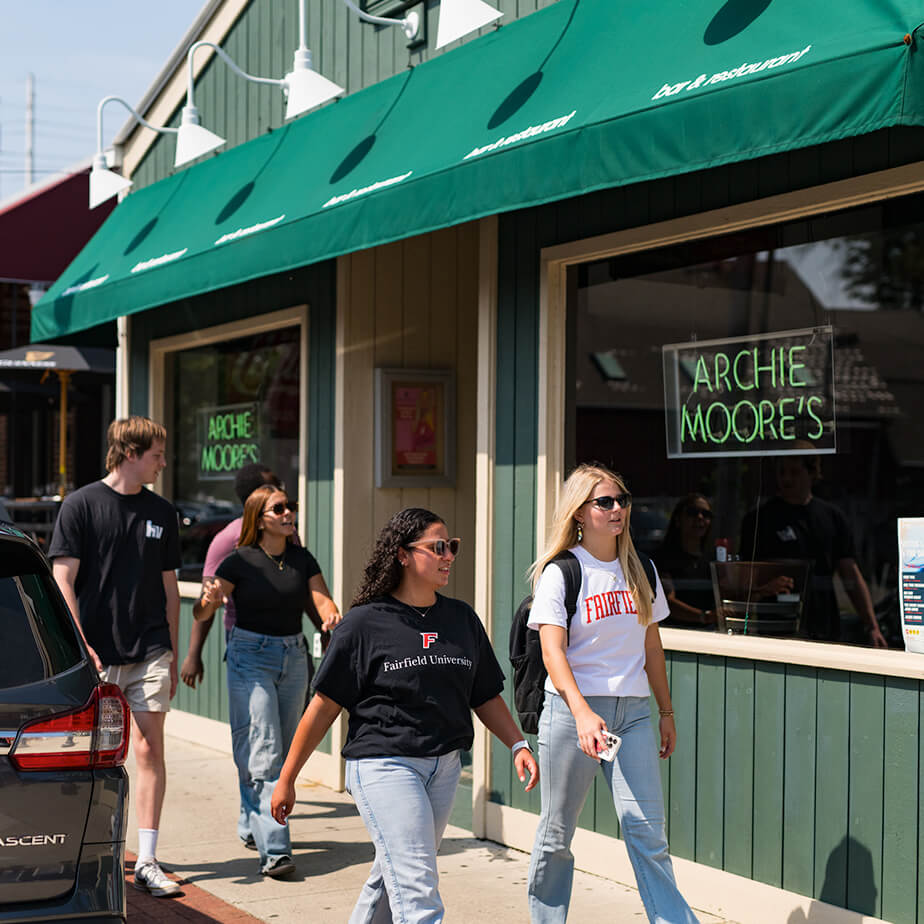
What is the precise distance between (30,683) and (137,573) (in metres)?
2.17

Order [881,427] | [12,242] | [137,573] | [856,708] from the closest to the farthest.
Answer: [856,708] < [137,573] < [881,427] < [12,242]

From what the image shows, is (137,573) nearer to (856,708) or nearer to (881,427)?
(856,708)

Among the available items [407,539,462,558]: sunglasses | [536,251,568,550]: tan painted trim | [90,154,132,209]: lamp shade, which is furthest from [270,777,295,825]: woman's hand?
[90,154,132,209]: lamp shade

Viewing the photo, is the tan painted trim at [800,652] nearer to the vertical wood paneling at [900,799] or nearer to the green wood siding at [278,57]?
the vertical wood paneling at [900,799]

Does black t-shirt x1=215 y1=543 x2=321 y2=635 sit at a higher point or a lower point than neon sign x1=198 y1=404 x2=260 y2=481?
lower

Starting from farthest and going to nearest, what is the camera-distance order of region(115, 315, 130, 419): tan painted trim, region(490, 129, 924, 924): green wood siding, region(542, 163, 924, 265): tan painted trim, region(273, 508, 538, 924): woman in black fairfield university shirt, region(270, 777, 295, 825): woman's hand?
region(115, 315, 130, 419): tan painted trim → region(542, 163, 924, 265): tan painted trim → region(490, 129, 924, 924): green wood siding → region(270, 777, 295, 825): woman's hand → region(273, 508, 538, 924): woman in black fairfield university shirt

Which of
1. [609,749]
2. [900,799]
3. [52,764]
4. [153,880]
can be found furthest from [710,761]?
[52,764]

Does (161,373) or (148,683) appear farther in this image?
(161,373)

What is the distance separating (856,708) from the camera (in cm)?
519

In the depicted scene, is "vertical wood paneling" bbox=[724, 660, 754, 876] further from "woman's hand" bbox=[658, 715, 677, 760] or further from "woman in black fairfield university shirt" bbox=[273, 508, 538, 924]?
"woman in black fairfield university shirt" bbox=[273, 508, 538, 924]

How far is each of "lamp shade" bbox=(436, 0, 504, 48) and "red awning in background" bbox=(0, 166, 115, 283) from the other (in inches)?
318

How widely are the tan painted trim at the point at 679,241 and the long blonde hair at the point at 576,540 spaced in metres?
0.99

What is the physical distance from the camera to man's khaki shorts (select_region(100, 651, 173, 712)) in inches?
241

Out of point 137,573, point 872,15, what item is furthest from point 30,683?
point 872,15
